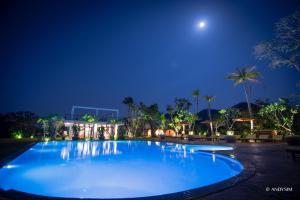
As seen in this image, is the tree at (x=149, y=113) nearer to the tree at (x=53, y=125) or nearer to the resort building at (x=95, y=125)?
the resort building at (x=95, y=125)

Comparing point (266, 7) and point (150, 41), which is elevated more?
point (150, 41)

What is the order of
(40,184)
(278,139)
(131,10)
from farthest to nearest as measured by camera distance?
(131,10), (278,139), (40,184)

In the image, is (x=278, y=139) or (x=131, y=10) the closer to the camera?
Result: (x=278, y=139)

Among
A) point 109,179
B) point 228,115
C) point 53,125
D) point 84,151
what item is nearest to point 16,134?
point 53,125

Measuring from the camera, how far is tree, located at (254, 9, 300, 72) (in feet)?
30.7

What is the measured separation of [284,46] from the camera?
997cm

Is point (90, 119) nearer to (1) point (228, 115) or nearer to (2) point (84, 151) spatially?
(2) point (84, 151)

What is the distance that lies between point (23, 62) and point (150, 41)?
147ft

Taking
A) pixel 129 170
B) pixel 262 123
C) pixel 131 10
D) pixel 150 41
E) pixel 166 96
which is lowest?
pixel 129 170

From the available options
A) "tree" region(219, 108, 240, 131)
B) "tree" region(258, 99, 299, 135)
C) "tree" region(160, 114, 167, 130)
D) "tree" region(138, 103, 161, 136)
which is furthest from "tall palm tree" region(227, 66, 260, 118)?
"tree" region(138, 103, 161, 136)


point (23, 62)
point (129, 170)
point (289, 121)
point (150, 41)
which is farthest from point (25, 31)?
point (289, 121)

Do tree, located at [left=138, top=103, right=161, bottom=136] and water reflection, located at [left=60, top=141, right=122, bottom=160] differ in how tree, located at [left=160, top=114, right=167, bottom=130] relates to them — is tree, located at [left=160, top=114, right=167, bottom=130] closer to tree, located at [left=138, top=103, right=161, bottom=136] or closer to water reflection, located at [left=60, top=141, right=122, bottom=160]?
tree, located at [left=138, top=103, right=161, bottom=136]

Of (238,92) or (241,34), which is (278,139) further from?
(238,92)

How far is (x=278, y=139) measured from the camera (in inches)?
744
